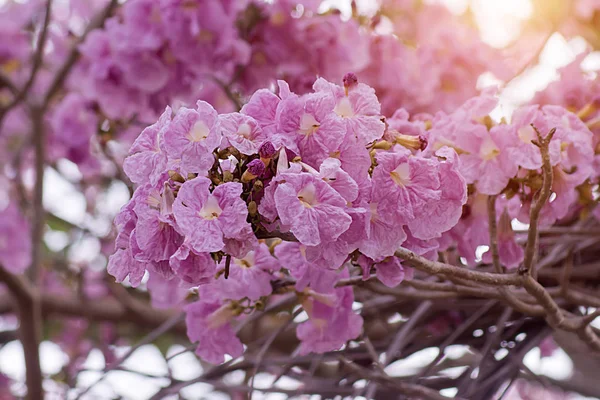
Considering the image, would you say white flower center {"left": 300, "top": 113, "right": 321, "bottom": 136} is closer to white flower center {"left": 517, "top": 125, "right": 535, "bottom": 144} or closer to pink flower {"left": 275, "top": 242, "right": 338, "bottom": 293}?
pink flower {"left": 275, "top": 242, "right": 338, "bottom": 293}

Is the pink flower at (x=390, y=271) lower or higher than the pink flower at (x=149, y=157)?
lower

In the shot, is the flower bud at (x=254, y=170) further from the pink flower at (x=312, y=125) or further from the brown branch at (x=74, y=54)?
the brown branch at (x=74, y=54)

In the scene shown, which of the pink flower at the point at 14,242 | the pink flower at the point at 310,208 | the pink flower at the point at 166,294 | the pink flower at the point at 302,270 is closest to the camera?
the pink flower at the point at 310,208

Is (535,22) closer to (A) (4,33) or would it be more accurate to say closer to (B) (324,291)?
(B) (324,291)

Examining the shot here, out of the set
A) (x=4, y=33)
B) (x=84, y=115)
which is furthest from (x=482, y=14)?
(x=4, y=33)

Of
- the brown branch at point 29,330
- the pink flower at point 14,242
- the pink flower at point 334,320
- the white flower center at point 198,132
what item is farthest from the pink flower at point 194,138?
the pink flower at point 14,242

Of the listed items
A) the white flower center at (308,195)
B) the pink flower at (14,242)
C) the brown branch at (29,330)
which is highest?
the pink flower at (14,242)

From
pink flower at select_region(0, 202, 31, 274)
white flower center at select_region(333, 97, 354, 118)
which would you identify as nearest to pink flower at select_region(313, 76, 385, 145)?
white flower center at select_region(333, 97, 354, 118)

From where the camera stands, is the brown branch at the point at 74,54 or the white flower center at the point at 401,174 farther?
the brown branch at the point at 74,54

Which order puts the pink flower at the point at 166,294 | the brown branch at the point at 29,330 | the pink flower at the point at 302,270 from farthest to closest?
1. the brown branch at the point at 29,330
2. the pink flower at the point at 166,294
3. the pink flower at the point at 302,270
